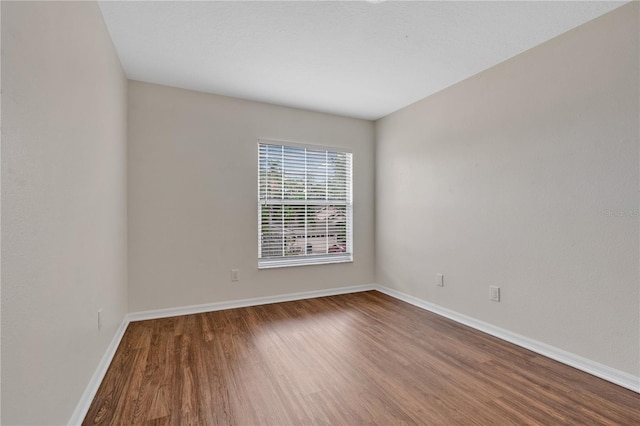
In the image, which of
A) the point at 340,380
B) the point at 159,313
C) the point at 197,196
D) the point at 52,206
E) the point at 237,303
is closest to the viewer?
the point at 52,206

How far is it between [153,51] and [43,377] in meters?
2.43

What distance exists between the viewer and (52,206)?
1.28 m

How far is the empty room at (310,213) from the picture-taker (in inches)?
54.5

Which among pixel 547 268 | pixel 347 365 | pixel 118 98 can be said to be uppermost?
pixel 118 98

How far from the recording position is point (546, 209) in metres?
2.34

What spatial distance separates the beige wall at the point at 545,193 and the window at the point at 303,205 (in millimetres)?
1103

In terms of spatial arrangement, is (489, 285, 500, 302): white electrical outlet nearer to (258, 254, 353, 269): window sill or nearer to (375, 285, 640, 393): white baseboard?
(375, 285, 640, 393): white baseboard

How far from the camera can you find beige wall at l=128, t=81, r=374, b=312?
10.1ft

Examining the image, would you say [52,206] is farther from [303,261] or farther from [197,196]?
[303,261]

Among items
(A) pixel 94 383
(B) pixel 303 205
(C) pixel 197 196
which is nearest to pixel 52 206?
(A) pixel 94 383

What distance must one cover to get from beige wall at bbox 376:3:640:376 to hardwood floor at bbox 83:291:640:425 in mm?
364

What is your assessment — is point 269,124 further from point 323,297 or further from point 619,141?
point 619,141

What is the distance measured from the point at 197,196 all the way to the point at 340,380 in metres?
2.39

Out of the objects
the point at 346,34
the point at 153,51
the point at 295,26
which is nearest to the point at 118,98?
the point at 153,51
